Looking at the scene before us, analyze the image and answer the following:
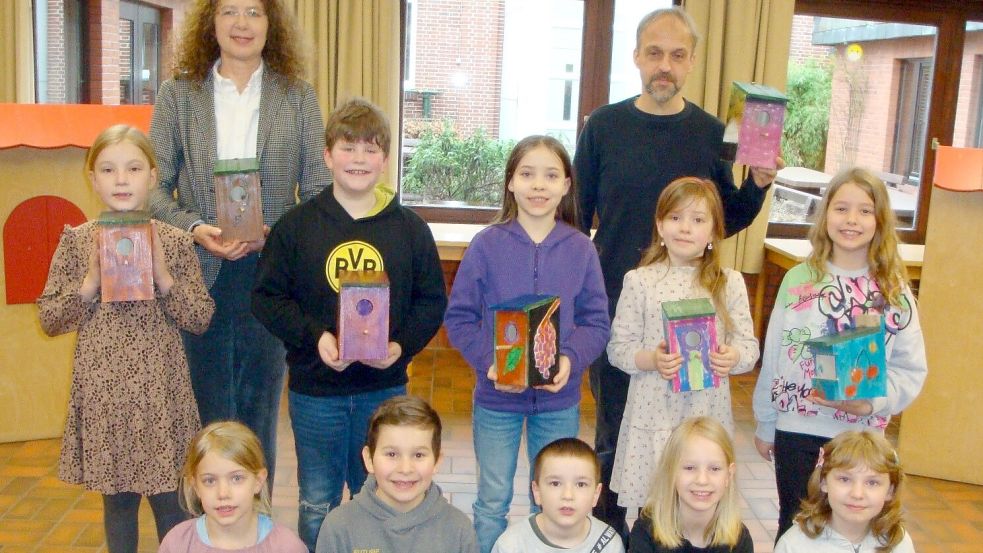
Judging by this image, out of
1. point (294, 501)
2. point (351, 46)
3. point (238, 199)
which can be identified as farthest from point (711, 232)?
point (351, 46)

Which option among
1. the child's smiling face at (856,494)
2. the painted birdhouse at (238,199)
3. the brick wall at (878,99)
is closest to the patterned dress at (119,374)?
the painted birdhouse at (238,199)

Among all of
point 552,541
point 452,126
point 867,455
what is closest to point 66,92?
point 452,126

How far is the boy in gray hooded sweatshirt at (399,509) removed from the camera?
2.16 metres

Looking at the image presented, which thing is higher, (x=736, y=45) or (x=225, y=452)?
(x=736, y=45)

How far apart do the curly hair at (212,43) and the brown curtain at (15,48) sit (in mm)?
2696

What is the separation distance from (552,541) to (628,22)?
4195 millimetres

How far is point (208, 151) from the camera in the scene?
2.59 m

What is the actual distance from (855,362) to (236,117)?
179cm

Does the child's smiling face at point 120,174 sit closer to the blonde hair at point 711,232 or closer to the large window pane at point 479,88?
the blonde hair at point 711,232

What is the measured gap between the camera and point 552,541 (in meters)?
2.21

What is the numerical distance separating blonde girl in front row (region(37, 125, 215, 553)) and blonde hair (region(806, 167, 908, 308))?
5.47ft

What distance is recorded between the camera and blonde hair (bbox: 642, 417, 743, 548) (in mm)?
2256

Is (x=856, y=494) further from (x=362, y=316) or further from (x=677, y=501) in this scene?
(x=362, y=316)

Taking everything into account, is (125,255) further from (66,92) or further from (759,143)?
(66,92)
